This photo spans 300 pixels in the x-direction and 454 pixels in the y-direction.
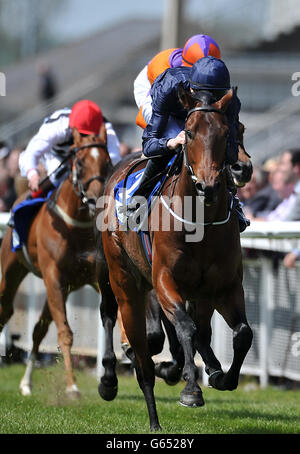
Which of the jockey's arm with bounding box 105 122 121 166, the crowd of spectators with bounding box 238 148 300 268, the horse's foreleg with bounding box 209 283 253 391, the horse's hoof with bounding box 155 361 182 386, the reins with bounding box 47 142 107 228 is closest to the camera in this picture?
the horse's foreleg with bounding box 209 283 253 391

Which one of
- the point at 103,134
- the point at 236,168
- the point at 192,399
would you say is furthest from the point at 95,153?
the point at 192,399

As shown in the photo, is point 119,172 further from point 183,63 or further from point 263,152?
point 263,152

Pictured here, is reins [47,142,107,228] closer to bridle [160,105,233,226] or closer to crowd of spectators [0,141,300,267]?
crowd of spectators [0,141,300,267]

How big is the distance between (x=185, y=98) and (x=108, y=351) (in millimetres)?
2191

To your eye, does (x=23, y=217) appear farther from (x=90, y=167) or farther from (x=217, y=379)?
(x=217, y=379)

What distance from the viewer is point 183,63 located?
598 centimetres

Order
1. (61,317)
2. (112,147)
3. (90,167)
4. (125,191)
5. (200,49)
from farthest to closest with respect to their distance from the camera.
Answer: (112,147) < (61,317) < (90,167) < (125,191) < (200,49)

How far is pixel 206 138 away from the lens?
195 inches

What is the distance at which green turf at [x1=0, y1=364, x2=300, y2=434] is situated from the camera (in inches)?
233

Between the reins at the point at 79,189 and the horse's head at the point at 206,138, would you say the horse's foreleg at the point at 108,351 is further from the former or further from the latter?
the horse's head at the point at 206,138

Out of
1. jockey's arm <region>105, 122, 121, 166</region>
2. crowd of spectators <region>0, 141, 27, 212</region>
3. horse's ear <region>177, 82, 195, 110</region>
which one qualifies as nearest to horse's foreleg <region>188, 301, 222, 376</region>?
horse's ear <region>177, 82, 195, 110</region>

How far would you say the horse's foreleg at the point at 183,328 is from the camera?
5074 mm

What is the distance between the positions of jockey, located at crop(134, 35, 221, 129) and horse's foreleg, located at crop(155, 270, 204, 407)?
4.37 feet

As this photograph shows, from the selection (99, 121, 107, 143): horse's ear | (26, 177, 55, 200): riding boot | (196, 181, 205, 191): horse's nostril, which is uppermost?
(196, 181, 205, 191): horse's nostril
